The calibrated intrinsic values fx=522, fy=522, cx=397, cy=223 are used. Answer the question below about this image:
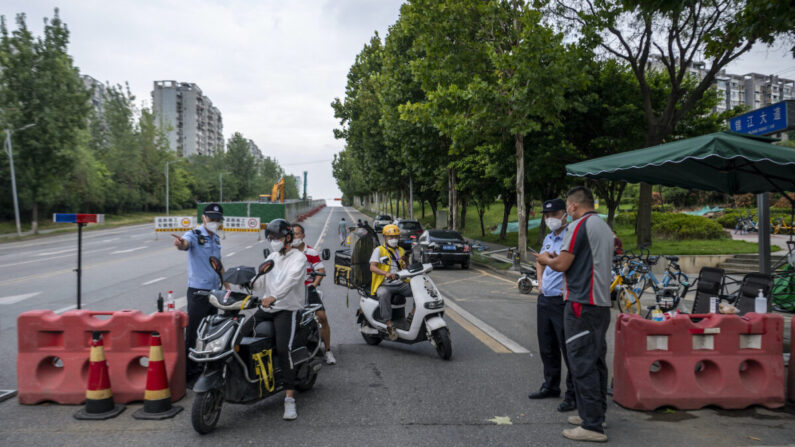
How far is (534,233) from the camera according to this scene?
35.8 m

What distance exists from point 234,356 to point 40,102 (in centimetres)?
4063

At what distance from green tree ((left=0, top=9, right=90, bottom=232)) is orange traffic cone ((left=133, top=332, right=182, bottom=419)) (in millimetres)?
38549

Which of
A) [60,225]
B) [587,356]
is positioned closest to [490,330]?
[587,356]

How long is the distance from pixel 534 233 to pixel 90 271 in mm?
27318

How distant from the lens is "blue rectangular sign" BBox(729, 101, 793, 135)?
7.16 meters

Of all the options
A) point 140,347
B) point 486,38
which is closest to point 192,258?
point 140,347

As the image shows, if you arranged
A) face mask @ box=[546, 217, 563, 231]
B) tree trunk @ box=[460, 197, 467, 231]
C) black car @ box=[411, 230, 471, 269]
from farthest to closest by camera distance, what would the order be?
tree trunk @ box=[460, 197, 467, 231], black car @ box=[411, 230, 471, 269], face mask @ box=[546, 217, 563, 231]

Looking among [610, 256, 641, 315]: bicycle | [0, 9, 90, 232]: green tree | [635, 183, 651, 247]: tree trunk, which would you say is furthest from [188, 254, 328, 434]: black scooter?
[0, 9, 90, 232]: green tree

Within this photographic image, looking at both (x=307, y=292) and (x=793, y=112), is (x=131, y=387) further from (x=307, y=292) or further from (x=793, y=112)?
(x=793, y=112)

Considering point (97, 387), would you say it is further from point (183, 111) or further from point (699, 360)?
point (183, 111)

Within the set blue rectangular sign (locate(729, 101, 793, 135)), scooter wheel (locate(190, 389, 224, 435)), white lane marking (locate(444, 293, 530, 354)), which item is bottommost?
white lane marking (locate(444, 293, 530, 354))

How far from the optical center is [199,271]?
5723 millimetres

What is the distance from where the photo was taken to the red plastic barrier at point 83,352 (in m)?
5.07

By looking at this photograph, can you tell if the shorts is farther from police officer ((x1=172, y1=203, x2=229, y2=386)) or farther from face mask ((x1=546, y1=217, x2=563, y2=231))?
face mask ((x1=546, y1=217, x2=563, y2=231))
